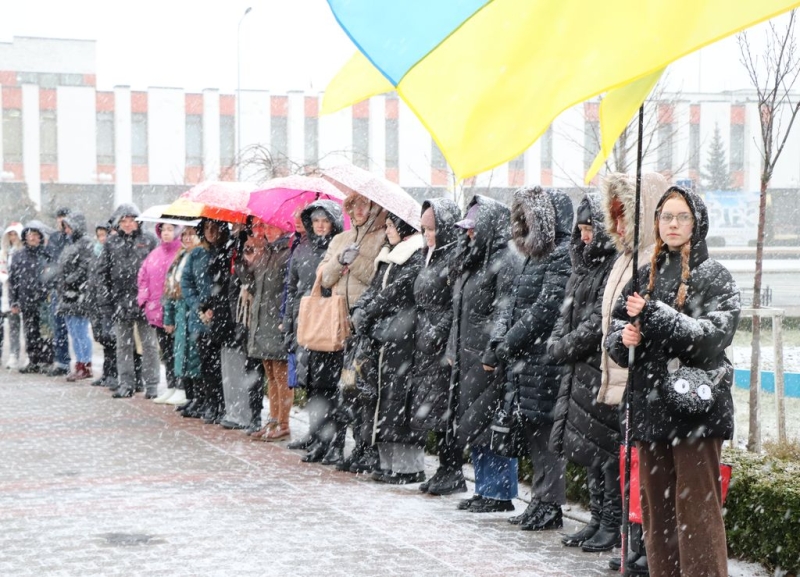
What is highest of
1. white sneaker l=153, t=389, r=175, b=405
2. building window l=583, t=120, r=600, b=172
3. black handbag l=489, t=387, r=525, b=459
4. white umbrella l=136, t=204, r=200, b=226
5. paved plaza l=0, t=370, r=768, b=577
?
building window l=583, t=120, r=600, b=172

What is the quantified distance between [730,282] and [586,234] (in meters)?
1.62

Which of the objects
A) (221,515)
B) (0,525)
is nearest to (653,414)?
(221,515)

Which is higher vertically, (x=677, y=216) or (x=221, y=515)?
(x=677, y=216)

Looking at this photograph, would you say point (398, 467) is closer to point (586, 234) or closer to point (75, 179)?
point (586, 234)

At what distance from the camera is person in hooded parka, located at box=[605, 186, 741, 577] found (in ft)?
17.3

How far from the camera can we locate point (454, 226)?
27.7 ft

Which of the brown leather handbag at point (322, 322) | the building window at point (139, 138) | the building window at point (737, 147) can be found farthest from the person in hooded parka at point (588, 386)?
the building window at point (139, 138)

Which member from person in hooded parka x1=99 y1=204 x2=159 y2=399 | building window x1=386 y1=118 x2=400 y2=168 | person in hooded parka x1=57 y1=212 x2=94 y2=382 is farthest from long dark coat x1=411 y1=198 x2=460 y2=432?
building window x1=386 y1=118 x2=400 y2=168

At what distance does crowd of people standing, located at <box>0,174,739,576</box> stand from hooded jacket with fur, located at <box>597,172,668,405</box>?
0.01 metres

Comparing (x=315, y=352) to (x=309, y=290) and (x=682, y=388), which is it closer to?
(x=309, y=290)

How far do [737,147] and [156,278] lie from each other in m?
43.3

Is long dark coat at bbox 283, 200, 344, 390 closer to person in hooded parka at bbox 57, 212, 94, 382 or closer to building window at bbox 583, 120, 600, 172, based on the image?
building window at bbox 583, 120, 600, 172

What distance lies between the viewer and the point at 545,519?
773 centimetres

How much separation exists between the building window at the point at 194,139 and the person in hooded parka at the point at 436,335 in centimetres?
5311
